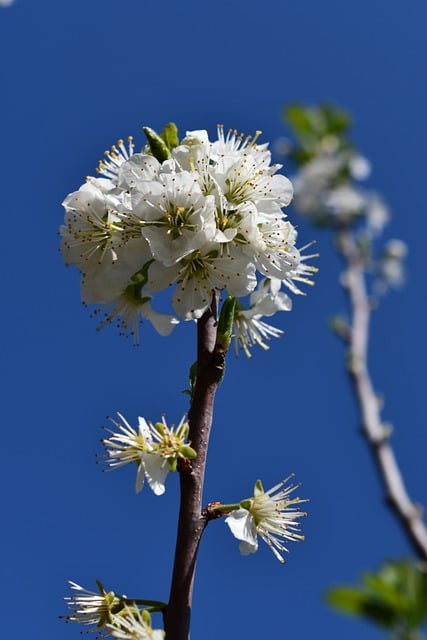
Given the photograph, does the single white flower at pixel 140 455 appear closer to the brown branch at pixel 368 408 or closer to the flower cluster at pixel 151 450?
the flower cluster at pixel 151 450

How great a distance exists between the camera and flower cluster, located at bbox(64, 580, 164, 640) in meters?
1.89

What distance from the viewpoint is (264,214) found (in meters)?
2.31

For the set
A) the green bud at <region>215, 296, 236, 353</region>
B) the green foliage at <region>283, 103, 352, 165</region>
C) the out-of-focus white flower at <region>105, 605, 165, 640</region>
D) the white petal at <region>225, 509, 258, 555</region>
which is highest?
the green foliage at <region>283, 103, 352, 165</region>

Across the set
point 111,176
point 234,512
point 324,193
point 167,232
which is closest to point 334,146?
point 324,193

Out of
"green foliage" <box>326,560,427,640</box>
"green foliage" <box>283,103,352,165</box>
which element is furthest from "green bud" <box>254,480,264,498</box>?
"green foliage" <box>283,103,352,165</box>

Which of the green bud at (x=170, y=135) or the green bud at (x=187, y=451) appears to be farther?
the green bud at (x=170, y=135)

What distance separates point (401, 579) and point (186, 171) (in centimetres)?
131

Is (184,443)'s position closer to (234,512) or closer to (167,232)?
(234,512)

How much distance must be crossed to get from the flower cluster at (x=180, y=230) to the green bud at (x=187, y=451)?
1.27 feet

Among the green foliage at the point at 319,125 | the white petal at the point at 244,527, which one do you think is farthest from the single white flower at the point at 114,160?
the green foliage at the point at 319,125

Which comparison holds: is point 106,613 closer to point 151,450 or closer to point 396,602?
point 151,450

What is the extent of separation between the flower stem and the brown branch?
45 centimetres

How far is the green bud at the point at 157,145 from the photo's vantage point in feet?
7.64

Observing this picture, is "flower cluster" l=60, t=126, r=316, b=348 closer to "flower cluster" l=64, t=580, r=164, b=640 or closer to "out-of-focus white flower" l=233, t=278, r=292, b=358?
"out-of-focus white flower" l=233, t=278, r=292, b=358
